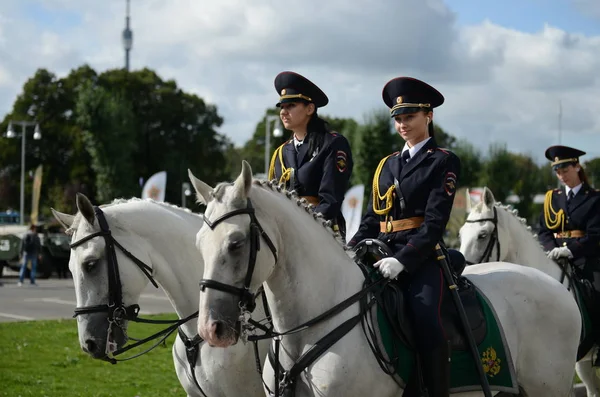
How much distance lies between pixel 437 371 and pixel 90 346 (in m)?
2.39

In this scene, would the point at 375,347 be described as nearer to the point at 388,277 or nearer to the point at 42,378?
the point at 388,277

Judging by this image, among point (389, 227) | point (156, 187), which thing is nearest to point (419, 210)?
point (389, 227)

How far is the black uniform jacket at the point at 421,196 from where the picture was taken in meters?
5.16

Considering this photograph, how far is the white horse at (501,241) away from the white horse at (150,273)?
4209 mm

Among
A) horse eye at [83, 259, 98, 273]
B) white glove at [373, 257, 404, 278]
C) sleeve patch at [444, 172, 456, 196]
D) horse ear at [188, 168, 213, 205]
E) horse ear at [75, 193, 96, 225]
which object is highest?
sleeve patch at [444, 172, 456, 196]

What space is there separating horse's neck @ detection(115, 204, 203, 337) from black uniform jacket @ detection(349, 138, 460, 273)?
1.52 metres

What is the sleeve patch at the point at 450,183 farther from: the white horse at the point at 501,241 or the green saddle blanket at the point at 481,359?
the white horse at the point at 501,241

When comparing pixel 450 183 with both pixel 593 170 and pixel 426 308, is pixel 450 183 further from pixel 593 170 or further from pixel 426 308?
pixel 593 170

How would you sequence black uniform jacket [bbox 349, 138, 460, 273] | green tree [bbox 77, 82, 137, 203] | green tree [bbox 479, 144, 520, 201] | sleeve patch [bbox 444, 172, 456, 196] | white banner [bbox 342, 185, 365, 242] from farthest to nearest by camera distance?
green tree [bbox 479, 144, 520, 201], green tree [bbox 77, 82, 137, 203], white banner [bbox 342, 185, 365, 242], sleeve patch [bbox 444, 172, 456, 196], black uniform jacket [bbox 349, 138, 460, 273]

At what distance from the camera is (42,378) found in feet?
35.3

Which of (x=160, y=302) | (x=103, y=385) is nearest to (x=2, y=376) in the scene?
(x=103, y=385)

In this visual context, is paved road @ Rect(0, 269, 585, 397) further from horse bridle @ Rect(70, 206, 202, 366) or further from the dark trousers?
the dark trousers

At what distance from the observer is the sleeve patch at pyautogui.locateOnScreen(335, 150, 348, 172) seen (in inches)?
238

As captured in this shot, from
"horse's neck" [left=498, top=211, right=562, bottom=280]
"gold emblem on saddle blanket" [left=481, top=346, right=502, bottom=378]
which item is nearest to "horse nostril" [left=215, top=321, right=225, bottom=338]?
"gold emblem on saddle blanket" [left=481, top=346, right=502, bottom=378]
